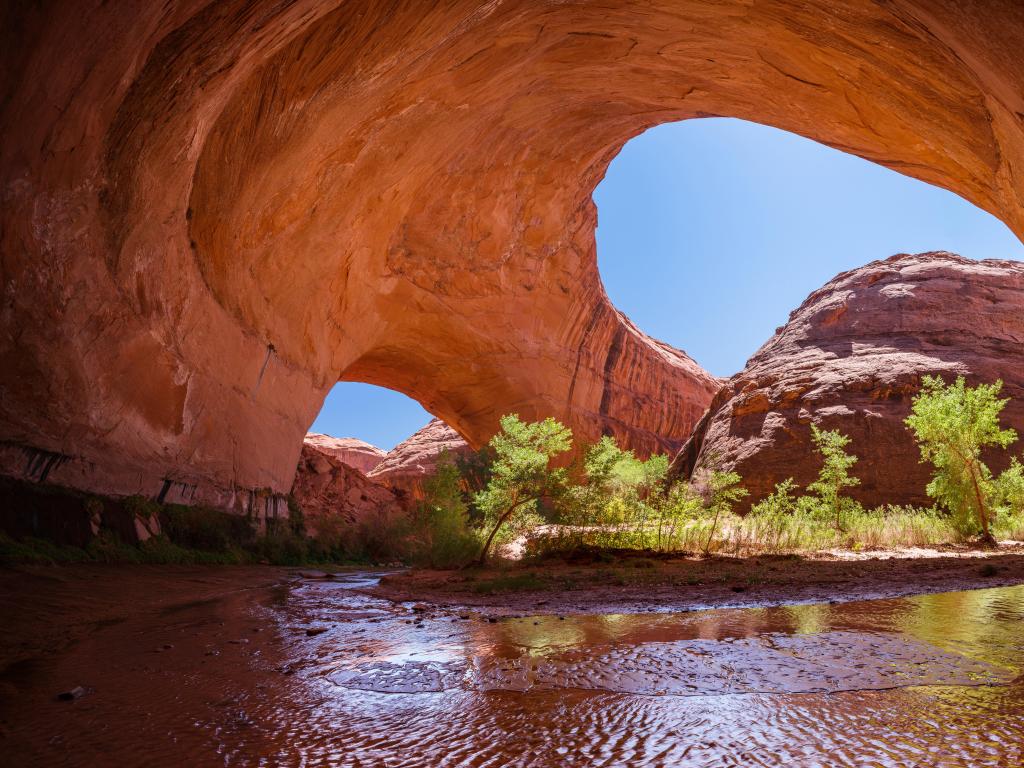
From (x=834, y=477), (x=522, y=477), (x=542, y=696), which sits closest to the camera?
(x=542, y=696)

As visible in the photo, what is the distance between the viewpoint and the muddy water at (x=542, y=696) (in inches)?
65.1

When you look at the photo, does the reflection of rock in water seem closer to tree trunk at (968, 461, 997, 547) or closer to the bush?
the bush

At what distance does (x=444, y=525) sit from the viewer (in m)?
12.2

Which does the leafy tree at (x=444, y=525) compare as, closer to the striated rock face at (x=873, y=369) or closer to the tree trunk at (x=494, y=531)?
the tree trunk at (x=494, y=531)

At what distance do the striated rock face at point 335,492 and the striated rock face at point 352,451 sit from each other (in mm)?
25150

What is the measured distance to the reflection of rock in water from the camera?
228cm

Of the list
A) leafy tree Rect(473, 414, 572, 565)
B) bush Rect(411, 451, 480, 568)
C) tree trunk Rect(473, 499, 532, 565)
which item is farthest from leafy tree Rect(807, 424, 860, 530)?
bush Rect(411, 451, 480, 568)

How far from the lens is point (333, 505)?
2388 centimetres

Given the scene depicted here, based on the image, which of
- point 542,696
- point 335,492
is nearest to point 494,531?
point 542,696

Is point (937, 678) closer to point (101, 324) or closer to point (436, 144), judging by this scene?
point (101, 324)

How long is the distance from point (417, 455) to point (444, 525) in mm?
29462

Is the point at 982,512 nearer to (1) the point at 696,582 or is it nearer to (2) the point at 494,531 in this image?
(1) the point at 696,582

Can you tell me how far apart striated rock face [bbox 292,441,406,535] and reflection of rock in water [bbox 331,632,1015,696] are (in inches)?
802

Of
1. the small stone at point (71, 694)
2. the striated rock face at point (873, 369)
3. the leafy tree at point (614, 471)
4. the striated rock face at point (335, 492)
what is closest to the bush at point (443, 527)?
the leafy tree at point (614, 471)
